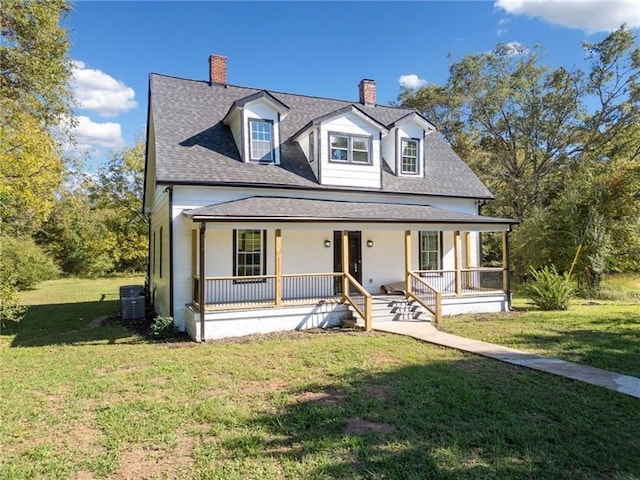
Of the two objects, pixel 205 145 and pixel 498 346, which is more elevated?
pixel 205 145

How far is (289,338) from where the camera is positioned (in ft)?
32.2

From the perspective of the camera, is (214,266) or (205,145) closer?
(214,266)

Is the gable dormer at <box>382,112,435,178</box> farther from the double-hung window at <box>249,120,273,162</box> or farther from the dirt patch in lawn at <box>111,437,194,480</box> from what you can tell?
the dirt patch in lawn at <box>111,437,194,480</box>

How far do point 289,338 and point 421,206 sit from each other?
24.0 ft

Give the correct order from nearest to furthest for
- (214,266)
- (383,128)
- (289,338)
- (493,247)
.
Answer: (289,338)
(214,266)
(383,128)
(493,247)

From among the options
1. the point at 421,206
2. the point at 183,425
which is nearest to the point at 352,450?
the point at 183,425

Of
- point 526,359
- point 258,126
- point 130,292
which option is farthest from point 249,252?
point 526,359

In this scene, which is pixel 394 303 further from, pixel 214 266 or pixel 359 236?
pixel 214 266

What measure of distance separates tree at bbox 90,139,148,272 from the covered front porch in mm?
21173

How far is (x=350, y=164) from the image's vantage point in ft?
44.3

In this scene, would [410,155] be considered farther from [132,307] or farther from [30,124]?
[30,124]

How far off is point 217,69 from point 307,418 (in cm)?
1384

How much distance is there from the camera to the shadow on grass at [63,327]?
33.3 feet

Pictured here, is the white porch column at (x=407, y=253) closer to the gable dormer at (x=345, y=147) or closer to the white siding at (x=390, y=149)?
the gable dormer at (x=345, y=147)
